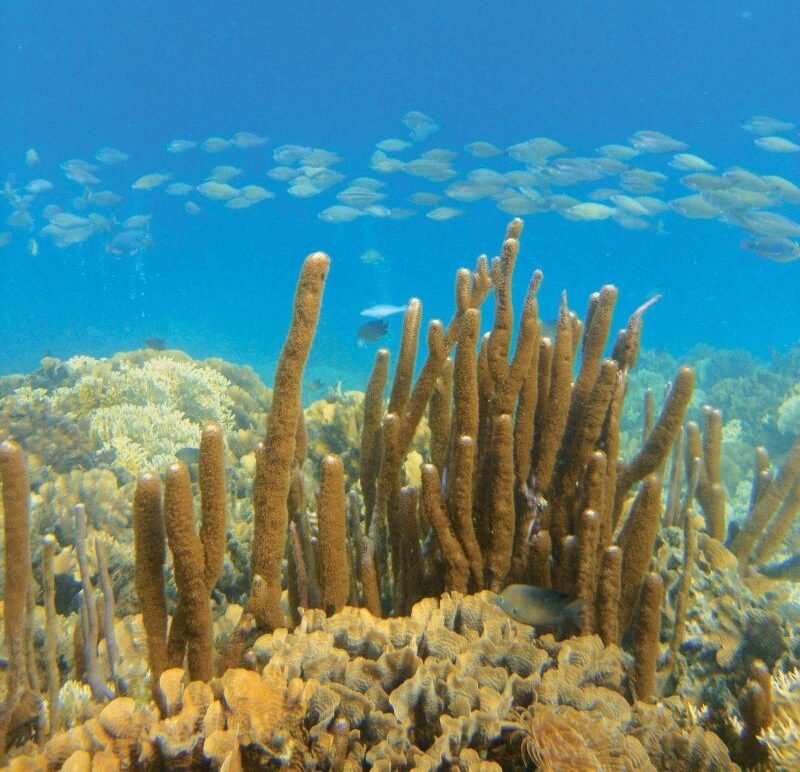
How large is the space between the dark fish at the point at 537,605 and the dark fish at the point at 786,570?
202cm

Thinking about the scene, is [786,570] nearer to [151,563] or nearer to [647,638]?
[647,638]

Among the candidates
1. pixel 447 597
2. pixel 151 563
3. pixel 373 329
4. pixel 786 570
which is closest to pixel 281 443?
pixel 151 563

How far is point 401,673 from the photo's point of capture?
1829 mm

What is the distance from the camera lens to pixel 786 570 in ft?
11.5

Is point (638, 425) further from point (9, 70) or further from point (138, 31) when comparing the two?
point (9, 70)

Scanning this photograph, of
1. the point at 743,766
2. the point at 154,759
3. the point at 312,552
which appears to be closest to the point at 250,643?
the point at 312,552

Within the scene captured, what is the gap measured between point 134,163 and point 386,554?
73.1 metres

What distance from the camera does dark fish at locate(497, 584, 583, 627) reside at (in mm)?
2178

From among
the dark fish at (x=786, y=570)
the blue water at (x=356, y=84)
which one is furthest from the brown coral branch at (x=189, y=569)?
the blue water at (x=356, y=84)

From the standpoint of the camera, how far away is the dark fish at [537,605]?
2178 millimetres

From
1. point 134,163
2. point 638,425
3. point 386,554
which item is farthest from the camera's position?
point 134,163

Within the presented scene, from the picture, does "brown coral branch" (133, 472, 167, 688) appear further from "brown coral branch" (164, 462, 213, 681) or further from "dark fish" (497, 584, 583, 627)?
"dark fish" (497, 584, 583, 627)

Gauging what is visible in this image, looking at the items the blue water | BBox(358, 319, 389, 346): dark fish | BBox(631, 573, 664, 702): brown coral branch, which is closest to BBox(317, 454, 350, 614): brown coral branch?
BBox(631, 573, 664, 702): brown coral branch

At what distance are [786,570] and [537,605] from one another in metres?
2.22
